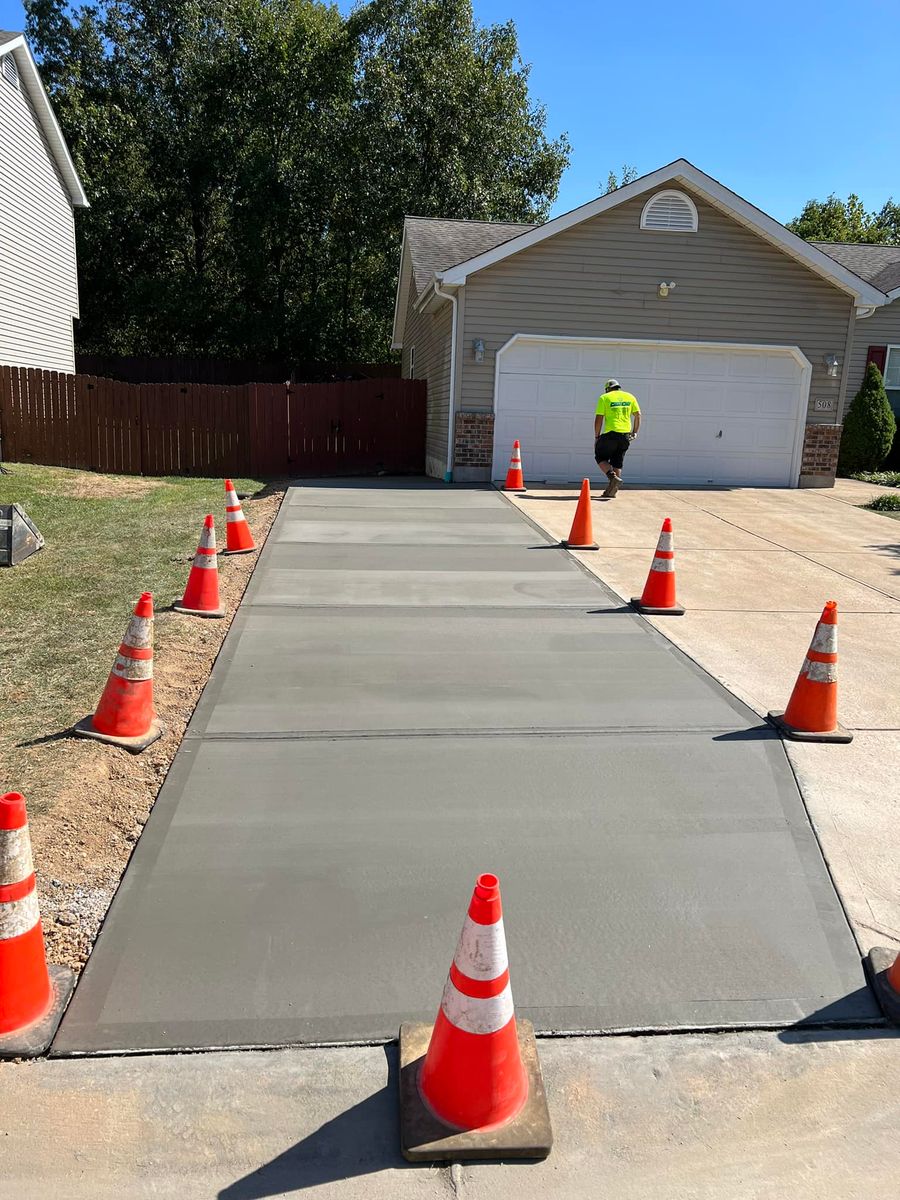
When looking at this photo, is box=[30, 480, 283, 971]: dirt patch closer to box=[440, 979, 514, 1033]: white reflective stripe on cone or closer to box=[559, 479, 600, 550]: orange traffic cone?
box=[440, 979, 514, 1033]: white reflective stripe on cone

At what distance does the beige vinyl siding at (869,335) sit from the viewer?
19922 millimetres

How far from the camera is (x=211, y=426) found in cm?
1731

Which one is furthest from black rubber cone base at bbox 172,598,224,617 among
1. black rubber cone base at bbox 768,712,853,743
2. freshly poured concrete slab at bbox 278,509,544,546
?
black rubber cone base at bbox 768,712,853,743

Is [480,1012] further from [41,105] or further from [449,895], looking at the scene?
[41,105]

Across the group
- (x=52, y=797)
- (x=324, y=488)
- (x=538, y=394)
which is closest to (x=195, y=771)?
(x=52, y=797)

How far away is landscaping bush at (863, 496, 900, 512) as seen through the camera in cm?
1388

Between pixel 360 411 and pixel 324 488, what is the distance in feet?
13.4

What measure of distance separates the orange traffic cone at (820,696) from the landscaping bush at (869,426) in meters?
16.3

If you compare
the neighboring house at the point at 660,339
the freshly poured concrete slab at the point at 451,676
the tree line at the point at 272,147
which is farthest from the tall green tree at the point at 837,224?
the freshly poured concrete slab at the point at 451,676

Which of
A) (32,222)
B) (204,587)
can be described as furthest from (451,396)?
(32,222)

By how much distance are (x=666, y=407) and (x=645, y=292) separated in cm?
196

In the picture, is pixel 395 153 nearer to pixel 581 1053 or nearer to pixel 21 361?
pixel 21 361

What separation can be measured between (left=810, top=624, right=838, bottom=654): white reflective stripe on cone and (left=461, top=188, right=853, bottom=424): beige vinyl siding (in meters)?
11.3

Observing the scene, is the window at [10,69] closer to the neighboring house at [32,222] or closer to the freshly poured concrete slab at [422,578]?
the neighboring house at [32,222]
